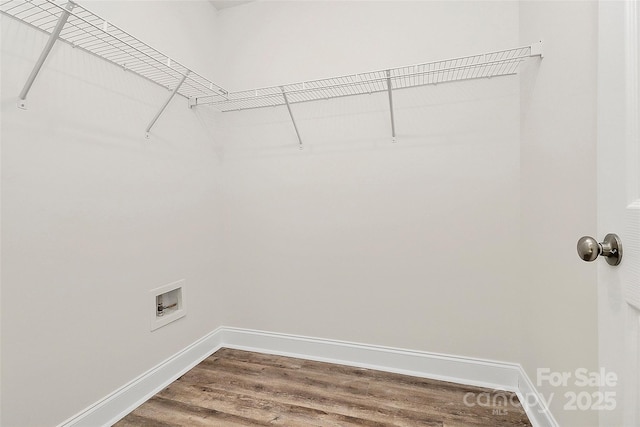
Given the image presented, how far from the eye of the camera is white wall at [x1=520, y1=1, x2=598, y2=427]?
1.01m

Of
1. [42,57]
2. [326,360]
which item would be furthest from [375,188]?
[42,57]

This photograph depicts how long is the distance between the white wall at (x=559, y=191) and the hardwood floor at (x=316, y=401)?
1.22 ft

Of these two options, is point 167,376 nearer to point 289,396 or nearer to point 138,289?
point 138,289

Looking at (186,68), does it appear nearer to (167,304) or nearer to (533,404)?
(167,304)

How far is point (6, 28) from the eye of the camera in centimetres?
117

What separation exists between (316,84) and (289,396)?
1940 millimetres

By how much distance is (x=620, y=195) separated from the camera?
65cm

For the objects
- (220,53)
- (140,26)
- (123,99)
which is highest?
(220,53)

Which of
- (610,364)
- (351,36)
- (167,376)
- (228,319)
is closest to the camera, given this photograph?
(610,364)

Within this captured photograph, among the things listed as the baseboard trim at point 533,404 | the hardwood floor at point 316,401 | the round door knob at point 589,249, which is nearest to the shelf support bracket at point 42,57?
the hardwood floor at point 316,401

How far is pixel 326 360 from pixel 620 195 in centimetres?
186

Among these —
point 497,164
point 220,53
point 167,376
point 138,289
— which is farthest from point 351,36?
point 167,376

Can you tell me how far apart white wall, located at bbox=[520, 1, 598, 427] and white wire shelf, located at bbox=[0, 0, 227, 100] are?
Result: 1.63 meters

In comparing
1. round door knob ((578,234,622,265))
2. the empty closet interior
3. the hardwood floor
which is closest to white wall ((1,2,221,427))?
the empty closet interior
